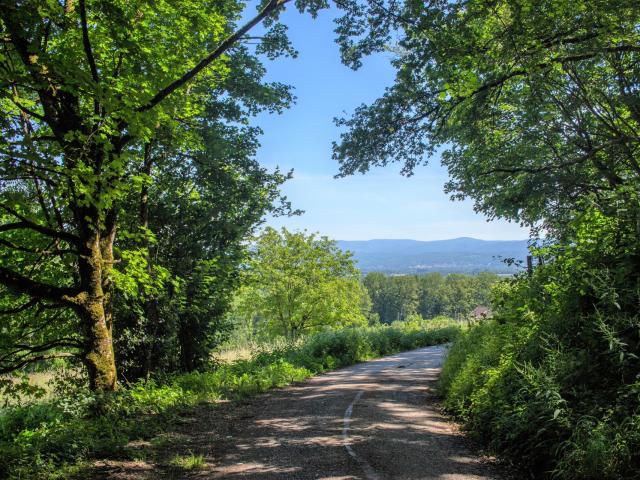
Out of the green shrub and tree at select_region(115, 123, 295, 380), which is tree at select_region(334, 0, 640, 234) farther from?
tree at select_region(115, 123, 295, 380)

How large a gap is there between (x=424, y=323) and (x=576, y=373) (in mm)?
39082

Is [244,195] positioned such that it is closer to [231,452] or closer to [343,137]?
[343,137]

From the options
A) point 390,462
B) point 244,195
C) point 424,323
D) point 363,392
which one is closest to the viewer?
point 390,462

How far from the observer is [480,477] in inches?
229

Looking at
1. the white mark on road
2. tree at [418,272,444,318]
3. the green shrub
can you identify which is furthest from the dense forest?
tree at [418,272,444,318]

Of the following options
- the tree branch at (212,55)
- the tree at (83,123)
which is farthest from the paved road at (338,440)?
the tree branch at (212,55)

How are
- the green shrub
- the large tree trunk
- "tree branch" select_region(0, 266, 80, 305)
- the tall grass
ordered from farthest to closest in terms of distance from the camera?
the large tree trunk
"tree branch" select_region(0, 266, 80, 305)
the tall grass
the green shrub

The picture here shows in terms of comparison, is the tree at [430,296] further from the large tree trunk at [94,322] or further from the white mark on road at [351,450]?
the large tree trunk at [94,322]

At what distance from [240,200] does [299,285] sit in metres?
15.0

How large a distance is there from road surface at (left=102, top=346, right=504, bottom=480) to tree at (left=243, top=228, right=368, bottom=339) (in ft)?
58.5

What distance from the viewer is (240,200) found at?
1597 centimetres

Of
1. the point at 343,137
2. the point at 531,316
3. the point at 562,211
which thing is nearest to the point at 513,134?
the point at 562,211

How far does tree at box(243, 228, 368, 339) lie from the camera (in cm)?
3016

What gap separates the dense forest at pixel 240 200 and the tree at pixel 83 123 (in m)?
0.06
